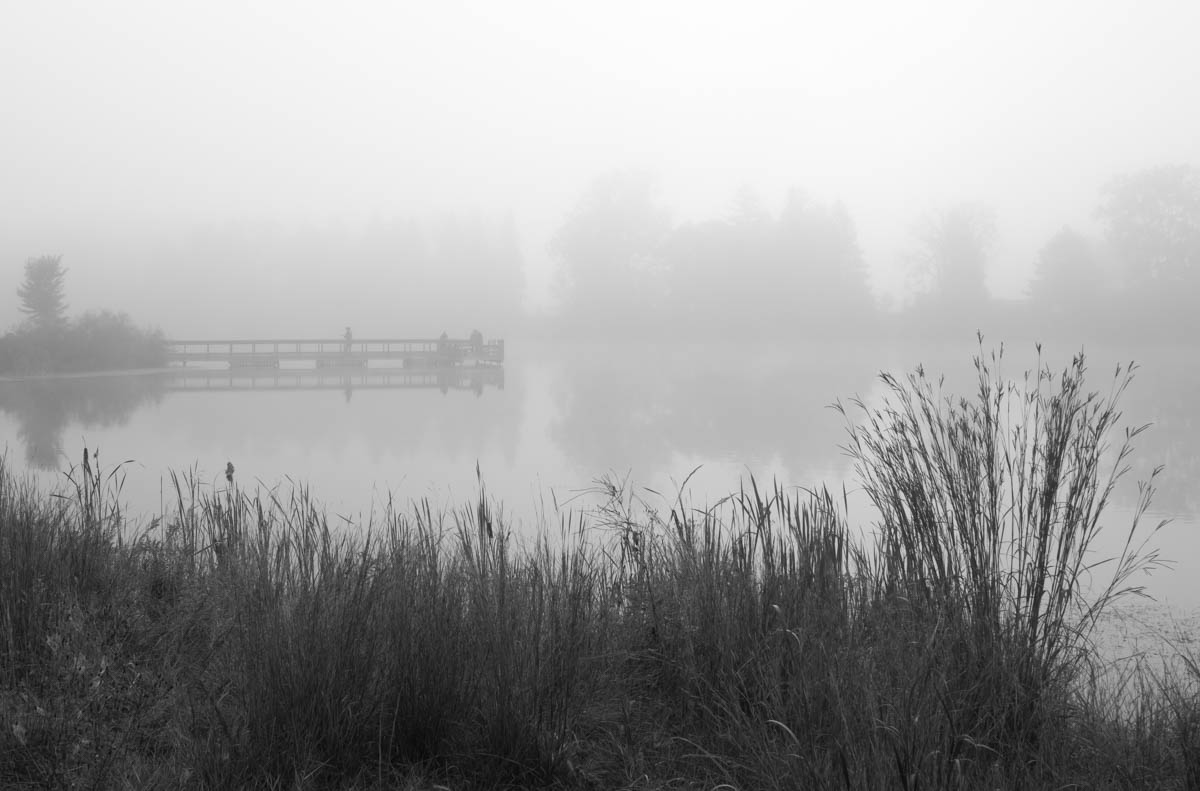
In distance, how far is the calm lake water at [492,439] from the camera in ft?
21.6

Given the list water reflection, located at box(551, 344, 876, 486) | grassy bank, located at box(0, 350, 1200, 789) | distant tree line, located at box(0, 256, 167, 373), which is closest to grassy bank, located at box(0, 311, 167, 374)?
distant tree line, located at box(0, 256, 167, 373)

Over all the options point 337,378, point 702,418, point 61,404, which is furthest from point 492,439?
point 337,378

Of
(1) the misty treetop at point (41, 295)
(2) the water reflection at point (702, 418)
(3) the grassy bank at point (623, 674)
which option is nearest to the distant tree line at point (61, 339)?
(1) the misty treetop at point (41, 295)

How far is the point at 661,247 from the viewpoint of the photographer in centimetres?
4334

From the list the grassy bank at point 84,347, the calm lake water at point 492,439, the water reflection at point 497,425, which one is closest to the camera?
the calm lake water at point 492,439

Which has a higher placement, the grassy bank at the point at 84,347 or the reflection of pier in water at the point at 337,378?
the grassy bank at the point at 84,347

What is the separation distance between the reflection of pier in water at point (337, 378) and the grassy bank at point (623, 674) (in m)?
16.8

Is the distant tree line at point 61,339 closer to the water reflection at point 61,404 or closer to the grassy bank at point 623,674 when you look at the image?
the water reflection at point 61,404

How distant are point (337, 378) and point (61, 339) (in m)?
6.82

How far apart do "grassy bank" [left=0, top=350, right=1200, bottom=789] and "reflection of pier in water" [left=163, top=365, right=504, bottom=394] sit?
16839 millimetres

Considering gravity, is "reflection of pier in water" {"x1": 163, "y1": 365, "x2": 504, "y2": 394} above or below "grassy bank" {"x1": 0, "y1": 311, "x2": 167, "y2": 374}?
below

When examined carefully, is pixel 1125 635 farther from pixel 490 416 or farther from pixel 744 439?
pixel 490 416

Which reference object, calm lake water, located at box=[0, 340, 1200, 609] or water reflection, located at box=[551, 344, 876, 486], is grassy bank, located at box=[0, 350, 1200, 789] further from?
water reflection, located at box=[551, 344, 876, 486]

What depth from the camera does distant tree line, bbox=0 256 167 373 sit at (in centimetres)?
2027
